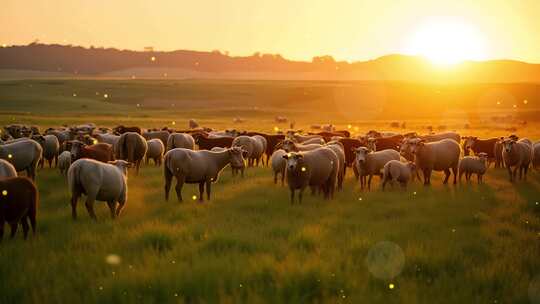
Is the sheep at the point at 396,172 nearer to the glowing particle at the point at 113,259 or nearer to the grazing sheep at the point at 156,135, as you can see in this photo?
the glowing particle at the point at 113,259

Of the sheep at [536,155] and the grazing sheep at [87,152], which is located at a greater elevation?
the grazing sheep at [87,152]

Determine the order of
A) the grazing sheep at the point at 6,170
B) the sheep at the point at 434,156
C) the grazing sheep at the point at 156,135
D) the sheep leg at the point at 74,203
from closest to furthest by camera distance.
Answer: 1. the sheep leg at the point at 74,203
2. the grazing sheep at the point at 6,170
3. the sheep at the point at 434,156
4. the grazing sheep at the point at 156,135

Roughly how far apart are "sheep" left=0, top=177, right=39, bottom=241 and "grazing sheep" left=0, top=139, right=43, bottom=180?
794 centimetres

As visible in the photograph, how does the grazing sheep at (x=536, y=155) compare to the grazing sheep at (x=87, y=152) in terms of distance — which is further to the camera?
the grazing sheep at (x=536, y=155)

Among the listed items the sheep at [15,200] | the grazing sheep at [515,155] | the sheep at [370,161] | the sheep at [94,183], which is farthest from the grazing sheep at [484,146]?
the sheep at [15,200]

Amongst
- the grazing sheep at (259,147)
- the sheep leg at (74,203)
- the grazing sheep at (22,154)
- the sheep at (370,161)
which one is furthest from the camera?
the grazing sheep at (259,147)

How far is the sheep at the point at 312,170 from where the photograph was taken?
14.3 meters

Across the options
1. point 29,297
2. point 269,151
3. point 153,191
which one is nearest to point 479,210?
point 153,191

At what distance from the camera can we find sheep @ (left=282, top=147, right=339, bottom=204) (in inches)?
564

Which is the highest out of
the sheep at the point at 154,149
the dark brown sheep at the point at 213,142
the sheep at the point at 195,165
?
the sheep at the point at 195,165

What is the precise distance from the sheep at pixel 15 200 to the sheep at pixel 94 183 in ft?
4.95

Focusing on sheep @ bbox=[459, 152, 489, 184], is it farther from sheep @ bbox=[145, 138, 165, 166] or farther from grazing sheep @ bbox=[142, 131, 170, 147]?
grazing sheep @ bbox=[142, 131, 170, 147]

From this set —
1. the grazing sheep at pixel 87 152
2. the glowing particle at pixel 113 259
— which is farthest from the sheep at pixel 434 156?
the glowing particle at pixel 113 259

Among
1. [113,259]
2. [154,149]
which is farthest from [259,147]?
[113,259]
